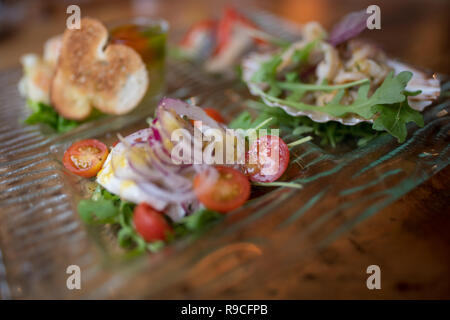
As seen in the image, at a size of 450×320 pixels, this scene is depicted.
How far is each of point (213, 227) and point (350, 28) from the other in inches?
48.8

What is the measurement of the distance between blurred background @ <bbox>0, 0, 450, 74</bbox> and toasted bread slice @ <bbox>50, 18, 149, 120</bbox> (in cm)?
118

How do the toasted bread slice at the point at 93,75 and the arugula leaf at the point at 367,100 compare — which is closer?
the arugula leaf at the point at 367,100

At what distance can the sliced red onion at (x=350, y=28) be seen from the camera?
1710mm

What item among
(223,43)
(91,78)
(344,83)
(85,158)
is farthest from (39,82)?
(344,83)

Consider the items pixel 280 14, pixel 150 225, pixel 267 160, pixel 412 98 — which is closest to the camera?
pixel 150 225

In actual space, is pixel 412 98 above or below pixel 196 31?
below

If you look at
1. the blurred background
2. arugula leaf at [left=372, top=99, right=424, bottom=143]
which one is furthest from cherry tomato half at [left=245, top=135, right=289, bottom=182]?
the blurred background

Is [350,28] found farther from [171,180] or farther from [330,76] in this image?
[171,180]

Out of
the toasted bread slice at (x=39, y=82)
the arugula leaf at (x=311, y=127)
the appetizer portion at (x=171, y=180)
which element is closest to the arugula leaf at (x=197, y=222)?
the appetizer portion at (x=171, y=180)

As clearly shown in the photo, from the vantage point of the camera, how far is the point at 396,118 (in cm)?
150

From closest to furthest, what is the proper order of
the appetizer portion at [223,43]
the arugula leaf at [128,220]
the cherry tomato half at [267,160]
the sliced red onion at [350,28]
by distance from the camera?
the arugula leaf at [128,220] < the cherry tomato half at [267,160] < the sliced red onion at [350,28] < the appetizer portion at [223,43]

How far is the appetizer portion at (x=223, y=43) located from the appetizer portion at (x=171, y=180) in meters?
1.20

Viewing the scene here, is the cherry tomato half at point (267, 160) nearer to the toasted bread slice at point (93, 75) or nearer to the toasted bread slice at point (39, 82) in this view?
the toasted bread slice at point (93, 75)

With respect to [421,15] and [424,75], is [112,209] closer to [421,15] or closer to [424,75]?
[424,75]
